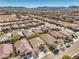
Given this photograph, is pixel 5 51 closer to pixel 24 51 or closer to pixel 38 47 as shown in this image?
pixel 24 51

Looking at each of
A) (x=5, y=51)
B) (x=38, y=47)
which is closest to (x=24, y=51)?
(x=38, y=47)

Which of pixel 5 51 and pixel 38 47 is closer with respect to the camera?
pixel 5 51

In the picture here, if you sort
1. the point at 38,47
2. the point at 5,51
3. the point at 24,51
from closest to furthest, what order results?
the point at 5,51, the point at 24,51, the point at 38,47

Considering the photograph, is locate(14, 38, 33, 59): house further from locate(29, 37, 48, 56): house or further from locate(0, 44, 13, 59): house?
locate(0, 44, 13, 59): house

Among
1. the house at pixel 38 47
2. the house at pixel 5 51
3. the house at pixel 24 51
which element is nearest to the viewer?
the house at pixel 5 51

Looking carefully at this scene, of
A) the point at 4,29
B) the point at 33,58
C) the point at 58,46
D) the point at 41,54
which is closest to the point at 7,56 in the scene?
the point at 33,58

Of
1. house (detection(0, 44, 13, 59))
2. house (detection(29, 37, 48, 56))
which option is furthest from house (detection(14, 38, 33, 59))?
house (detection(0, 44, 13, 59))

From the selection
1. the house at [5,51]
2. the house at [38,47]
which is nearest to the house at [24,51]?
the house at [38,47]

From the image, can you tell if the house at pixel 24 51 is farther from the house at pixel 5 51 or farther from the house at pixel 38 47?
the house at pixel 5 51

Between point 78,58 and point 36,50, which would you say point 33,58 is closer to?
point 36,50

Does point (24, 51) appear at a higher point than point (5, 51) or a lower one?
lower

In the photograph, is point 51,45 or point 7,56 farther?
point 51,45
